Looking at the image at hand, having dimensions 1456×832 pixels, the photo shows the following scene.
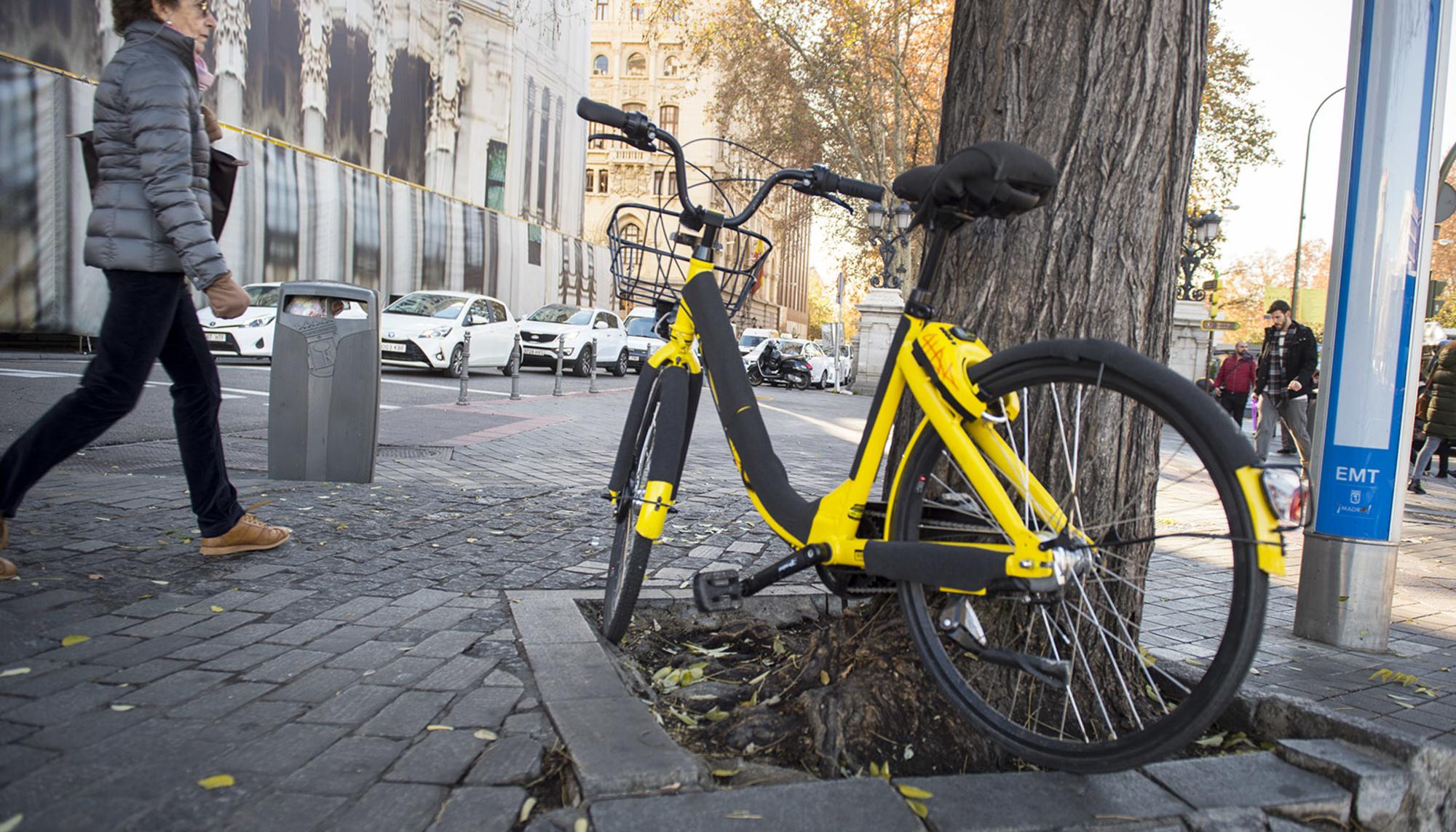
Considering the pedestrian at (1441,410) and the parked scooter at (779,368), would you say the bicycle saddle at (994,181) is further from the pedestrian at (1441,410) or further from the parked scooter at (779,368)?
the parked scooter at (779,368)

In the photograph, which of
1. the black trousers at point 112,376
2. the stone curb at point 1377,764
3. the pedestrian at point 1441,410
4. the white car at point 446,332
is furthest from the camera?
the white car at point 446,332

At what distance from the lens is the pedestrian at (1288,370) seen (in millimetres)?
11336

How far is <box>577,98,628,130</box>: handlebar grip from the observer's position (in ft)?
9.03

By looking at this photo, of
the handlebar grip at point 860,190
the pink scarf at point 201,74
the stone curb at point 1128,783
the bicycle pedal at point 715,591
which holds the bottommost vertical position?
the stone curb at point 1128,783

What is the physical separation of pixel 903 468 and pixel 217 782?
1538mm

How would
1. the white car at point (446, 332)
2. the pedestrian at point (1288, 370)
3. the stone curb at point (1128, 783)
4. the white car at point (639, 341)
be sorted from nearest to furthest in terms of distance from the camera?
the stone curb at point (1128, 783)
the pedestrian at point (1288, 370)
the white car at point (446, 332)
the white car at point (639, 341)

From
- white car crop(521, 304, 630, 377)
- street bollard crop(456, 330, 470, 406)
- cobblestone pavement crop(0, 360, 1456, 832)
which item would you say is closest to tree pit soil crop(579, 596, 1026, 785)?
cobblestone pavement crop(0, 360, 1456, 832)

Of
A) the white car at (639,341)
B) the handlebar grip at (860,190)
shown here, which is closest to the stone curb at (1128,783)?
the handlebar grip at (860,190)

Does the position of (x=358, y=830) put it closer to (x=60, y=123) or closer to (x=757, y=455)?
(x=757, y=455)

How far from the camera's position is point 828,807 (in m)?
1.87

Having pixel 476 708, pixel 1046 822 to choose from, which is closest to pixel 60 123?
pixel 476 708

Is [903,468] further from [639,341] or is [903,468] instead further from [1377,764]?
[639,341]

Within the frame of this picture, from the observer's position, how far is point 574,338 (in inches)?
860

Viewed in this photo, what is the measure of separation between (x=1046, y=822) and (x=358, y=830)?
1269 mm
